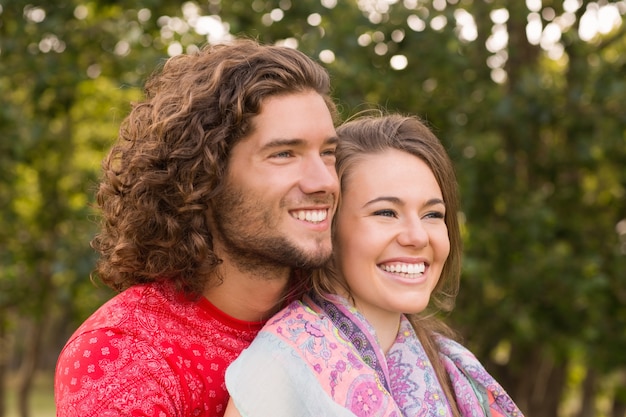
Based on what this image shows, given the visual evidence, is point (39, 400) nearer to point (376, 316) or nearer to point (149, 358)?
point (376, 316)

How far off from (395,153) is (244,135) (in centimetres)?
44

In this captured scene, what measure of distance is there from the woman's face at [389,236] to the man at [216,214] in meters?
0.09

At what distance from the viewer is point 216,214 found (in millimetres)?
2572

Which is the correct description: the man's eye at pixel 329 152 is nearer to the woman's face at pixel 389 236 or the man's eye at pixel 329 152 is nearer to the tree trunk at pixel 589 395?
the woman's face at pixel 389 236

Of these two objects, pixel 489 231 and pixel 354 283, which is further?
pixel 489 231

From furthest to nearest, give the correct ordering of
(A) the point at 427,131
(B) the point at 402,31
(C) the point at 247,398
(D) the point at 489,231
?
(D) the point at 489,231, (B) the point at 402,31, (A) the point at 427,131, (C) the point at 247,398

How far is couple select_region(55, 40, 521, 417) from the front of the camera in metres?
2.36

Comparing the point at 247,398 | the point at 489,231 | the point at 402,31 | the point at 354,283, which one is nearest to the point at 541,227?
the point at 489,231

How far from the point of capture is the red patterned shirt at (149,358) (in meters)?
2.23

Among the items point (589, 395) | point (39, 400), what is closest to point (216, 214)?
point (589, 395)

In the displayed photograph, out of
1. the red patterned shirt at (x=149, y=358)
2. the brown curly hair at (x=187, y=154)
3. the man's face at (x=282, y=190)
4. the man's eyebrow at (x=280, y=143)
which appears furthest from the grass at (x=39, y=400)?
the man's eyebrow at (x=280, y=143)

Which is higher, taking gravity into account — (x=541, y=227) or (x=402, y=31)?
(x=402, y=31)

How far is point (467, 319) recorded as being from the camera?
20.4 ft

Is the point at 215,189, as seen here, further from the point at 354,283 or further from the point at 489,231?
the point at 489,231
